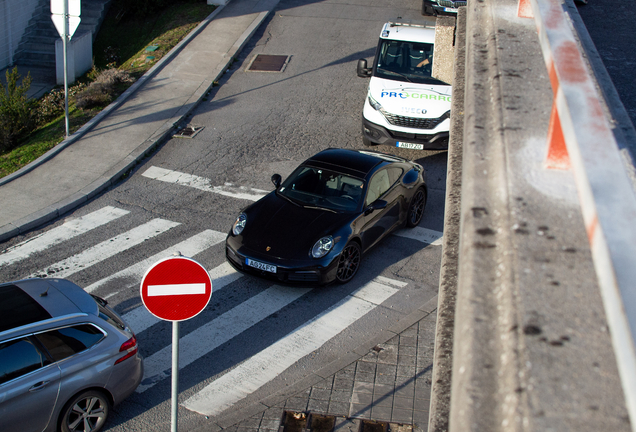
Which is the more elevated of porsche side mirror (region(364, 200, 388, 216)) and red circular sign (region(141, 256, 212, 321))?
red circular sign (region(141, 256, 212, 321))

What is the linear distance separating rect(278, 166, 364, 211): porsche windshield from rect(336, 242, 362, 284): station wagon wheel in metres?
0.65

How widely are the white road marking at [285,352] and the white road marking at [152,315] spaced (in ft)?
4.93

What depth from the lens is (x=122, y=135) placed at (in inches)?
531

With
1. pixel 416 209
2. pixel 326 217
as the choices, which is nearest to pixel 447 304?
pixel 326 217

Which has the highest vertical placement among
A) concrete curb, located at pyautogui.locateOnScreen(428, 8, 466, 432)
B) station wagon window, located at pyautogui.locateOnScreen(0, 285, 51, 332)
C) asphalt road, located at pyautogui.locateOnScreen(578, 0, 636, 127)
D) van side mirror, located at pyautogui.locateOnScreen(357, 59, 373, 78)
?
asphalt road, located at pyautogui.locateOnScreen(578, 0, 636, 127)

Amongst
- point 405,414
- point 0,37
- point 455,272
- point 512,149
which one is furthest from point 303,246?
point 0,37

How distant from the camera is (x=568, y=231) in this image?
6.14 ft

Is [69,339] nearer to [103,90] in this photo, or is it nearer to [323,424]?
[323,424]

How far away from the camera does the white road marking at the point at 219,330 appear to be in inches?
281

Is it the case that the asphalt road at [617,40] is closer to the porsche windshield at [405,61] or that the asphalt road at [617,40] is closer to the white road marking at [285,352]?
the white road marking at [285,352]

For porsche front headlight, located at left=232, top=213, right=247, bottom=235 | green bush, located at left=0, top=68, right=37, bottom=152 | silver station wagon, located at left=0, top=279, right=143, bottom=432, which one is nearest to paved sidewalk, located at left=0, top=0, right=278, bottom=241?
green bush, located at left=0, top=68, right=37, bottom=152

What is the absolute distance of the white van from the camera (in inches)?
487

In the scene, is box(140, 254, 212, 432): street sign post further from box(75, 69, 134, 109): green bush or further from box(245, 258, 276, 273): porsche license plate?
box(75, 69, 134, 109): green bush

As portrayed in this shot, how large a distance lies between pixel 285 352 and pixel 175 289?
256 cm
